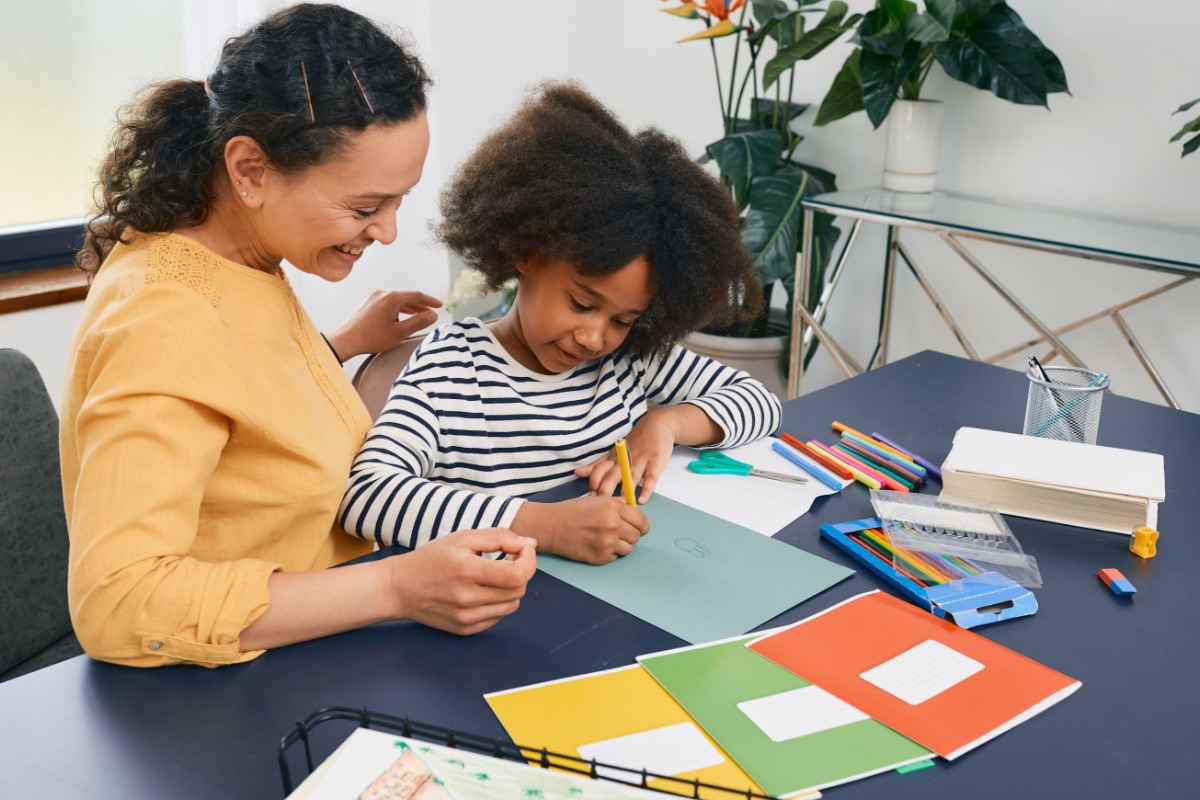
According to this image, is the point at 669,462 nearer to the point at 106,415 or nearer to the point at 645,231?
the point at 645,231

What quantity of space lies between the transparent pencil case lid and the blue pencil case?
1.2 inches

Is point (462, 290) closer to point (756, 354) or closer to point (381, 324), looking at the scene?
point (756, 354)

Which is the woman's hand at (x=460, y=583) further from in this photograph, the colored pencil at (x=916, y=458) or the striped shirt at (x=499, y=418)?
the colored pencil at (x=916, y=458)

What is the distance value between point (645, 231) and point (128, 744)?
0.77m

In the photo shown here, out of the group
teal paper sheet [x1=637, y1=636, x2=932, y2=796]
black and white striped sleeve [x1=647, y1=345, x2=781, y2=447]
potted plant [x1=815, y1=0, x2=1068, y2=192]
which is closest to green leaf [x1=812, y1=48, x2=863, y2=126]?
potted plant [x1=815, y1=0, x2=1068, y2=192]

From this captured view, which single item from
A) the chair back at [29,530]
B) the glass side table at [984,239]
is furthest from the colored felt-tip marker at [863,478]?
the glass side table at [984,239]

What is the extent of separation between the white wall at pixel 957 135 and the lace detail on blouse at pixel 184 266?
49.0 inches

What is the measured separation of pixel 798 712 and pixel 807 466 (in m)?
0.50

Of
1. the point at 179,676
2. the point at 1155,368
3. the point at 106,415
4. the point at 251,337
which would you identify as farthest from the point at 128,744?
the point at 1155,368

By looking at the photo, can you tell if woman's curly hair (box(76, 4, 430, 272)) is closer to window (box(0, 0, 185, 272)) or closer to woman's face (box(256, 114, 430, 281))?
woman's face (box(256, 114, 430, 281))

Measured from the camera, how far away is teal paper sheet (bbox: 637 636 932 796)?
72 centimetres

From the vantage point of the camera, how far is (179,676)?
81 cm

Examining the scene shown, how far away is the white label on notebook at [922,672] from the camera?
810 mm

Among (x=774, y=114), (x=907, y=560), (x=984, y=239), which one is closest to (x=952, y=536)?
(x=907, y=560)
